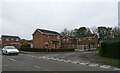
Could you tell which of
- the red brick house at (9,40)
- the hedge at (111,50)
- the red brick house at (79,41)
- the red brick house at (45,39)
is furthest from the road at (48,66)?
the red brick house at (9,40)

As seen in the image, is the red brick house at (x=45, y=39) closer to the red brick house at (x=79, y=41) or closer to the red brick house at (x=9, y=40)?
the red brick house at (x=79, y=41)

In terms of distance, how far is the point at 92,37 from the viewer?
96.3 metres

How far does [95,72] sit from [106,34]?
10153cm

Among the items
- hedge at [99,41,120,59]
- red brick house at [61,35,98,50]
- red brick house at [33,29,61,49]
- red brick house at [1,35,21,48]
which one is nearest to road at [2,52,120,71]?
hedge at [99,41,120,59]

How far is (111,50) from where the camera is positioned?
2959cm

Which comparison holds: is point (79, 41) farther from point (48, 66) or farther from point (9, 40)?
point (48, 66)

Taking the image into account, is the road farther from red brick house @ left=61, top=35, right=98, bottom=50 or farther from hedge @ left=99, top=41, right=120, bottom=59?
red brick house @ left=61, top=35, right=98, bottom=50

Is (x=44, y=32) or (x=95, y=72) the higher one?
(x=44, y=32)

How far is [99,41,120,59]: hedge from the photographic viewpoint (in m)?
28.1

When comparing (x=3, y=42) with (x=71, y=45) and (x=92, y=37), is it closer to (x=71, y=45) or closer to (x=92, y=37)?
(x=71, y=45)

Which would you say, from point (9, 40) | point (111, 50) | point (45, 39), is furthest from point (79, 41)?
point (111, 50)

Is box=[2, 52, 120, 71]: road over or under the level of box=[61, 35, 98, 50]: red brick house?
under

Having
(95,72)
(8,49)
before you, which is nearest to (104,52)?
(8,49)

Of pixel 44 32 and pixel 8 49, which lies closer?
pixel 8 49
